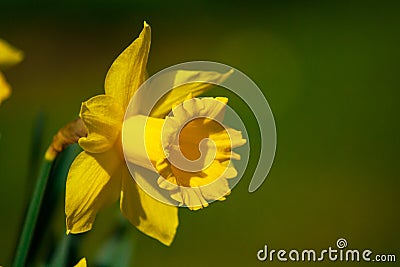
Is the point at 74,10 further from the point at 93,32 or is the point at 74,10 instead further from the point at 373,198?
the point at 373,198

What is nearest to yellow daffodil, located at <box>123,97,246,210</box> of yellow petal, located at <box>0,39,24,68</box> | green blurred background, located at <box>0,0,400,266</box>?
yellow petal, located at <box>0,39,24,68</box>

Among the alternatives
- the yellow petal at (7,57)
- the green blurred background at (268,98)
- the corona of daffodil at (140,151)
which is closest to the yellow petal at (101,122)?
the corona of daffodil at (140,151)

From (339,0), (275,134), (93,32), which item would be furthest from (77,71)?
(339,0)

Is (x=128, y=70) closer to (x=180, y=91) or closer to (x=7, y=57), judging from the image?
(x=180, y=91)

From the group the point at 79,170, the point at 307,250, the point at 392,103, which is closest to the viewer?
the point at 79,170

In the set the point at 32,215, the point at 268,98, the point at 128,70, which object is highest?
the point at 268,98

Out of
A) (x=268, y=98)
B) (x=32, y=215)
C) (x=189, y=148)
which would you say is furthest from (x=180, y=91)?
(x=268, y=98)
